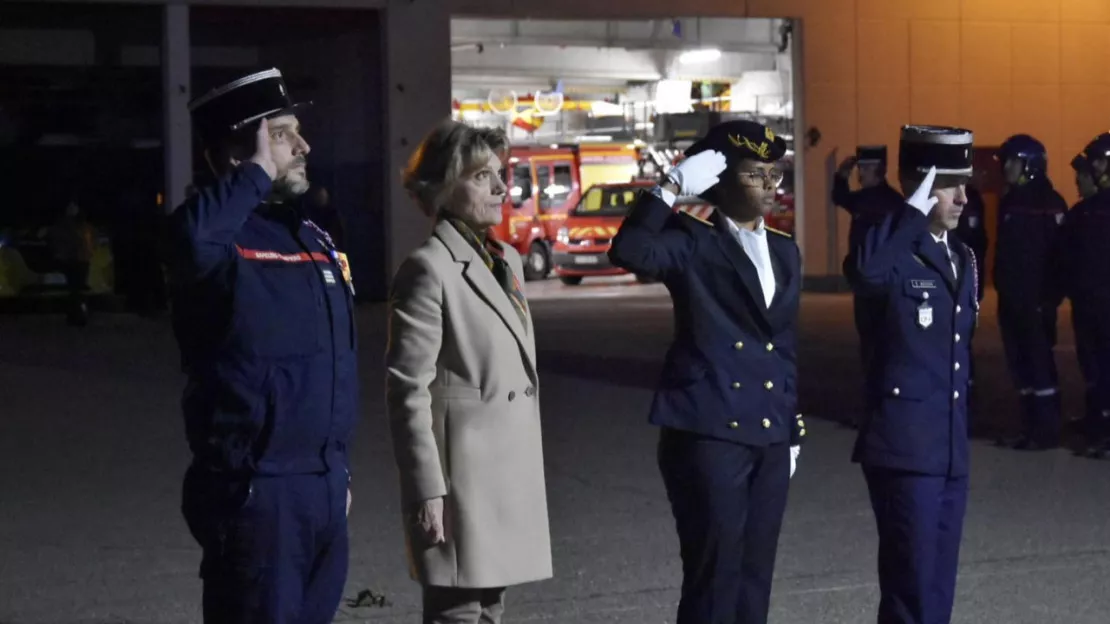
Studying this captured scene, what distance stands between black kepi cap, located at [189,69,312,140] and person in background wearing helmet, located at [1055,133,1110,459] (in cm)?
802

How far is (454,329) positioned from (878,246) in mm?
1653

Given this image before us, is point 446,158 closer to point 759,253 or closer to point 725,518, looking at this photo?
point 759,253

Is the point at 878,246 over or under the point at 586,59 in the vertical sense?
under

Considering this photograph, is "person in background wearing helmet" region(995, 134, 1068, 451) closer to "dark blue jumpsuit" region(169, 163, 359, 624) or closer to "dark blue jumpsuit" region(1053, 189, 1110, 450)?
"dark blue jumpsuit" region(1053, 189, 1110, 450)

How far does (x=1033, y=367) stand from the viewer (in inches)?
444

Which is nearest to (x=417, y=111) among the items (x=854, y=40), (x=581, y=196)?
(x=581, y=196)

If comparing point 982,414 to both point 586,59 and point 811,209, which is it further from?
point 586,59

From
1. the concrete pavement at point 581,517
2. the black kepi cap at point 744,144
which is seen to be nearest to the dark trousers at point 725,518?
the black kepi cap at point 744,144

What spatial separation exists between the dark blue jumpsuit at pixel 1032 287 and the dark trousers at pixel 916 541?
5797 mm

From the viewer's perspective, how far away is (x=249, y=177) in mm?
4027

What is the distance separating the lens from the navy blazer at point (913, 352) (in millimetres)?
5605

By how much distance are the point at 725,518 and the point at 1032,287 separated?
267 inches

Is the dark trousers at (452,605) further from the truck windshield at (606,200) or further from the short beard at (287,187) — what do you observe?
the truck windshield at (606,200)

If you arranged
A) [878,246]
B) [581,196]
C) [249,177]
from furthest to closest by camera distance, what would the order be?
[581,196] → [878,246] → [249,177]
